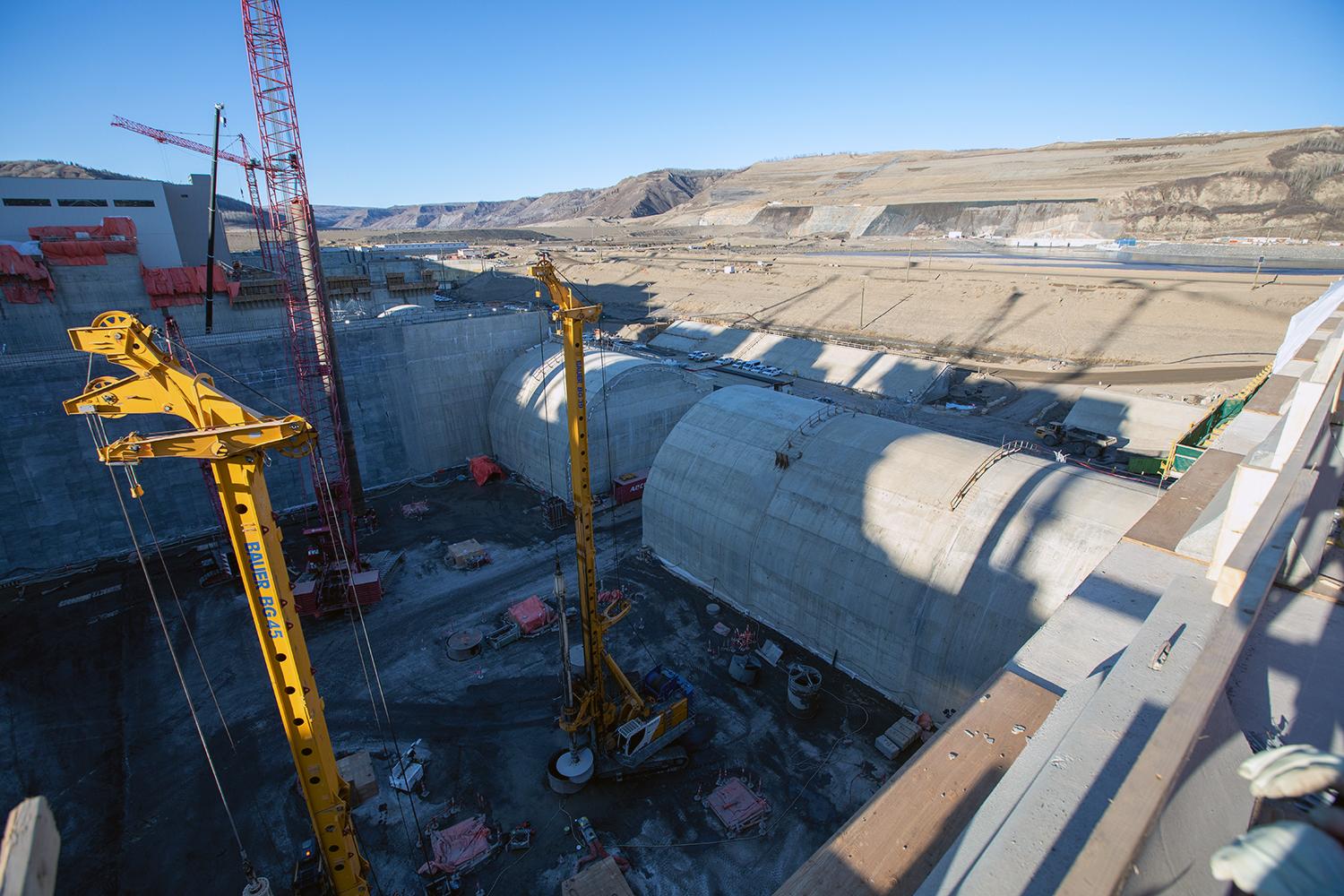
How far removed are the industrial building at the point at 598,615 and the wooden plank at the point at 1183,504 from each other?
0.13 m

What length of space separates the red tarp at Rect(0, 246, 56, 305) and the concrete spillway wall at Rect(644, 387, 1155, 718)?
43.3 metres

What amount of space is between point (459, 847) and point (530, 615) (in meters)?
9.86

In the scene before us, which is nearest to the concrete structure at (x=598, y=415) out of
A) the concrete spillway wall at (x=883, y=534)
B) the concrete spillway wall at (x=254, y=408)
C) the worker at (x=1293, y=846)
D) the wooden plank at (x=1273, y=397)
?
the concrete spillway wall at (x=254, y=408)

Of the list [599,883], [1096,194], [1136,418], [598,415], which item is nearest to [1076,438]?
[1136,418]

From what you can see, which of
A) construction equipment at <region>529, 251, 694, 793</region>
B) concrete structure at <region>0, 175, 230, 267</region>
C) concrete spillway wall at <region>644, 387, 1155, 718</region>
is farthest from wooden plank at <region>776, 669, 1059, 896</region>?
concrete structure at <region>0, 175, 230, 267</region>

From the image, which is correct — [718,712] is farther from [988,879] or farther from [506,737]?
[988,879]

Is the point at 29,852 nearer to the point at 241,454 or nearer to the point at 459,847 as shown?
the point at 241,454

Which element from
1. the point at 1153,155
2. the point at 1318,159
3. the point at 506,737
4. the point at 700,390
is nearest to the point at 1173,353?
the point at 700,390

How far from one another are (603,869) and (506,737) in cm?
681

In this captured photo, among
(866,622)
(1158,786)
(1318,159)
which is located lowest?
(866,622)

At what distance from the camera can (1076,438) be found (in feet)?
135

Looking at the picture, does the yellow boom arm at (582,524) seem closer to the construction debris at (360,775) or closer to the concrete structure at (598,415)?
the construction debris at (360,775)

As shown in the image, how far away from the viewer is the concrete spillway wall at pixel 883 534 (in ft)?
59.3

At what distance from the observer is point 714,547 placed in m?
26.5
